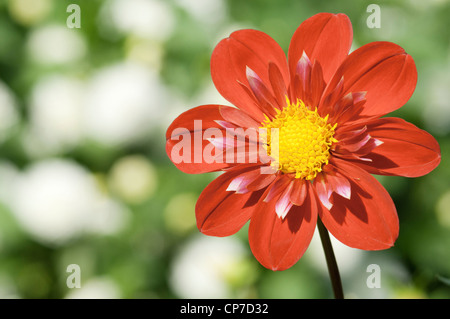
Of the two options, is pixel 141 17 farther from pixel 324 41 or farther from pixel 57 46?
pixel 324 41

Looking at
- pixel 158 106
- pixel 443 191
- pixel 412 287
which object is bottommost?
pixel 412 287

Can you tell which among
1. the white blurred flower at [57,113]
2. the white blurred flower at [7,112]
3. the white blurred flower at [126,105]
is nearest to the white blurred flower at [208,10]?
the white blurred flower at [126,105]

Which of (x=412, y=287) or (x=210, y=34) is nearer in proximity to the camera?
(x=412, y=287)

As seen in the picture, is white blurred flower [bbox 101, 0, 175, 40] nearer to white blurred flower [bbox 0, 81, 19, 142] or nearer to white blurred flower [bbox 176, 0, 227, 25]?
white blurred flower [bbox 176, 0, 227, 25]

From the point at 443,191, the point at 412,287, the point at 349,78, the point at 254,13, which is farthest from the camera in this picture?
the point at 254,13

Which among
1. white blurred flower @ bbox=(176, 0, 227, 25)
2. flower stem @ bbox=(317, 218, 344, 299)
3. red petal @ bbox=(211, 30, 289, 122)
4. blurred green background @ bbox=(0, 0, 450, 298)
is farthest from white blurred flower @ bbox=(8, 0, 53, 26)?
flower stem @ bbox=(317, 218, 344, 299)

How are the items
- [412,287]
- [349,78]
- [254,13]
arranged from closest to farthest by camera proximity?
[349,78]
[412,287]
[254,13]
